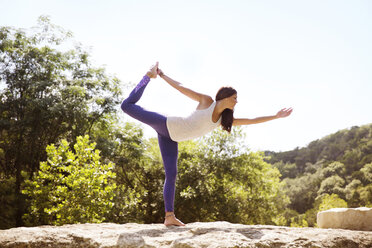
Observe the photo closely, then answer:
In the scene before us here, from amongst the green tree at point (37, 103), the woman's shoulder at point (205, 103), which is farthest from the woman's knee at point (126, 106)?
the green tree at point (37, 103)

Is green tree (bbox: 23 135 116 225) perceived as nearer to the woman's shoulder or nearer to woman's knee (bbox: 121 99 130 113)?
woman's knee (bbox: 121 99 130 113)

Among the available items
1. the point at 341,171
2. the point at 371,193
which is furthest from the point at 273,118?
the point at 341,171

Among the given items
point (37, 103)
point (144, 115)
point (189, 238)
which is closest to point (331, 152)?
point (37, 103)

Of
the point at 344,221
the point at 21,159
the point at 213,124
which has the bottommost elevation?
the point at 344,221

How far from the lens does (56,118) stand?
13.1 metres

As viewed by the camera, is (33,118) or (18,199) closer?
(18,199)

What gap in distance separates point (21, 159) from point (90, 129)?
299 cm

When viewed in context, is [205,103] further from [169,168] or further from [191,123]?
[169,168]

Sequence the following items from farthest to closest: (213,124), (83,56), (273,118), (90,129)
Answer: (83,56) < (90,129) < (273,118) < (213,124)

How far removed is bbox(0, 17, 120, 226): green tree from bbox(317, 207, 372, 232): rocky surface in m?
10.2

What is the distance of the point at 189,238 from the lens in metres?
3.04

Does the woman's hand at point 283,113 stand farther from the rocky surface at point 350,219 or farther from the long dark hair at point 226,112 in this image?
the rocky surface at point 350,219

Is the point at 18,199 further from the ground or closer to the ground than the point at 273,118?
closer to the ground

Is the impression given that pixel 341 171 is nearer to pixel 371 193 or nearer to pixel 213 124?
pixel 371 193
